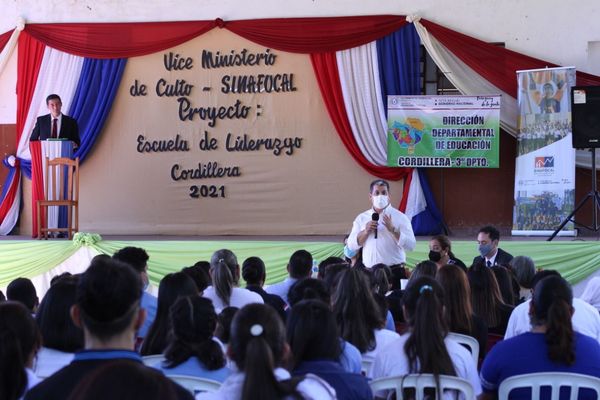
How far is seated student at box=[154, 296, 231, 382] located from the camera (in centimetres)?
312

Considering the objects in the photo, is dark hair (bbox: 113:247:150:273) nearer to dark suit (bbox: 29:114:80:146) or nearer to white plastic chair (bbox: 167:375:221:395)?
white plastic chair (bbox: 167:375:221:395)

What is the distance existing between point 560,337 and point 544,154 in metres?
6.91

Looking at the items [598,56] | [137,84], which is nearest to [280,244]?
[137,84]

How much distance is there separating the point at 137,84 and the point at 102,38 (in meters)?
0.76

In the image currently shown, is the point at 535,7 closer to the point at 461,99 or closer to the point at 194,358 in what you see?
the point at 461,99

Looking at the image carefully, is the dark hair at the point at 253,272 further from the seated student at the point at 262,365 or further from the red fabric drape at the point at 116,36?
the red fabric drape at the point at 116,36

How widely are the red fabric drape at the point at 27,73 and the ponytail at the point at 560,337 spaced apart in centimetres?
954

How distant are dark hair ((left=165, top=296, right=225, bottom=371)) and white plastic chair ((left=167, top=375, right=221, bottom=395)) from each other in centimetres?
7

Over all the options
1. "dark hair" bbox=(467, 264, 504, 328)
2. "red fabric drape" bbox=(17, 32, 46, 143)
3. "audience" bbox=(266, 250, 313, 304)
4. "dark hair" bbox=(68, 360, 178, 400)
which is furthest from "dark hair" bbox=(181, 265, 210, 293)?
"red fabric drape" bbox=(17, 32, 46, 143)

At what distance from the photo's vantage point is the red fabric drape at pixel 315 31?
1083 centimetres

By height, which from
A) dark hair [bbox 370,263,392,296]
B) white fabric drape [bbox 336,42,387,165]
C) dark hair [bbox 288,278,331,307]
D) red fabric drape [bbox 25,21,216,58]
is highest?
red fabric drape [bbox 25,21,216,58]

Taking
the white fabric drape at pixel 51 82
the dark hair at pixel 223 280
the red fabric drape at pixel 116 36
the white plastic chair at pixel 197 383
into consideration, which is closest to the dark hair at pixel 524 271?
the dark hair at pixel 223 280

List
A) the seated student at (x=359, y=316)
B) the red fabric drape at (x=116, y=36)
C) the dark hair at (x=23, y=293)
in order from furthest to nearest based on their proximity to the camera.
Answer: the red fabric drape at (x=116, y=36)
the dark hair at (x=23, y=293)
the seated student at (x=359, y=316)

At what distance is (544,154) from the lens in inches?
390
